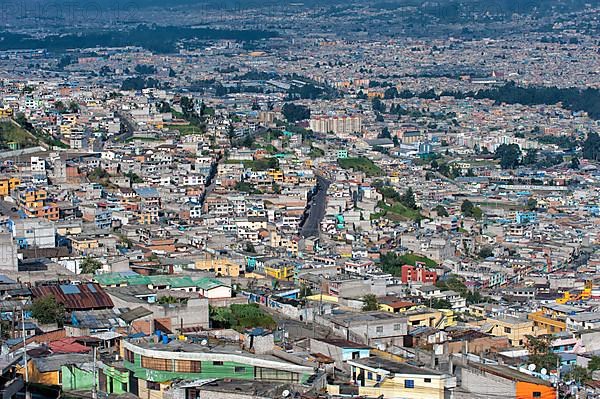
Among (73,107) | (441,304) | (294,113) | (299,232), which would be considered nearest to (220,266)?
(441,304)

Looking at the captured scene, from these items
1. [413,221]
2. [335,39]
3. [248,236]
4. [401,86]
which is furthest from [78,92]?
[335,39]

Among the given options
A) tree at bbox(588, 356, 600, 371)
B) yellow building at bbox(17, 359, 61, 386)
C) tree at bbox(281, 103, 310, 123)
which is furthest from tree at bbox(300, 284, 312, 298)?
tree at bbox(281, 103, 310, 123)

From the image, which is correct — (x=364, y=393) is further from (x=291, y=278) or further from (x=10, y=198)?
(x=10, y=198)

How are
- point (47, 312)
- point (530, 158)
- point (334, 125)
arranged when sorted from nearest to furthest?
point (47, 312) → point (530, 158) → point (334, 125)

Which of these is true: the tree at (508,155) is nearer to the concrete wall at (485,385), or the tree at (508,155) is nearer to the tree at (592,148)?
the tree at (592,148)

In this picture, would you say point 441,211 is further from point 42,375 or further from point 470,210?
point 42,375

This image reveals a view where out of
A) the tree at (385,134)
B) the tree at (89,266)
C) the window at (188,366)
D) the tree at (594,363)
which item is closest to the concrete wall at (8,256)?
the tree at (89,266)
